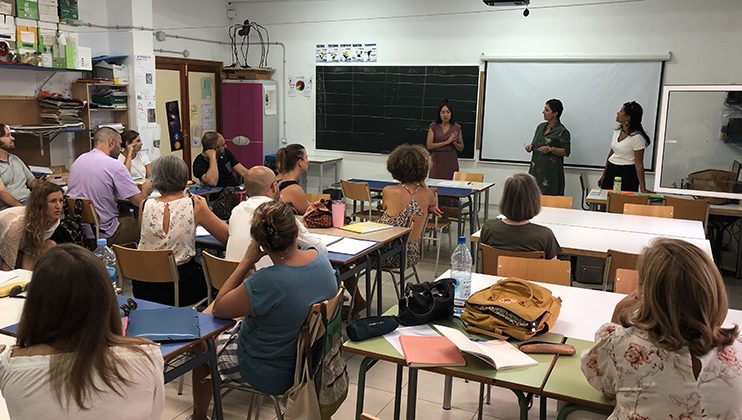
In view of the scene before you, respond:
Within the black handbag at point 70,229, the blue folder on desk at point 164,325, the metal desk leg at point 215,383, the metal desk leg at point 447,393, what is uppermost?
the blue folder on desk at point 164,325

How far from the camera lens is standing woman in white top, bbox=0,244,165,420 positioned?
1.64 m

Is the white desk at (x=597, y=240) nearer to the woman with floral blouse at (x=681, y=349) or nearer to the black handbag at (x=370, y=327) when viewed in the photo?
the black handbag at (x=370, y=327)

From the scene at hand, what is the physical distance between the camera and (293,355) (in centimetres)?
262

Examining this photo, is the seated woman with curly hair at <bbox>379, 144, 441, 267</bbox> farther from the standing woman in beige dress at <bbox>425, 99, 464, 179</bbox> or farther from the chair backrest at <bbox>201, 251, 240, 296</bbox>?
the standing woman in beige dress at <bbox>425, 99, 464, 179</bbox>

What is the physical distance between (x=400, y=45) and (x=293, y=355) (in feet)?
22.2

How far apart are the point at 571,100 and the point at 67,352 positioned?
7176 millimetres

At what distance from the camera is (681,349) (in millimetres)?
1770

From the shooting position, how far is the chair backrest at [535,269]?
10.4 ft

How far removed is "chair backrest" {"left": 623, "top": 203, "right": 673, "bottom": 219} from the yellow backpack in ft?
9.48

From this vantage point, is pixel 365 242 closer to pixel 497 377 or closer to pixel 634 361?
pixel 497 377

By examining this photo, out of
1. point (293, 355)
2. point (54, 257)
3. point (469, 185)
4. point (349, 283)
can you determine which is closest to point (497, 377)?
point (293, 355)

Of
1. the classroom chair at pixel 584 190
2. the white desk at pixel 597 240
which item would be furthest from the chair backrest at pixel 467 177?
the white desk at pixel 597 240

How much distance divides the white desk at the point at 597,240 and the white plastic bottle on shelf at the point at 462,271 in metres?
0.79

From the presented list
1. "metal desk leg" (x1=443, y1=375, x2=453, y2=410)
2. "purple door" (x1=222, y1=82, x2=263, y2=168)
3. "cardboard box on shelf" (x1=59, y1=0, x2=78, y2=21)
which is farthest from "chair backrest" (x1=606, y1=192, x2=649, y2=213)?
"cardboard box on shelf" (x1=59, y1=0, x2=78, y2=21)
